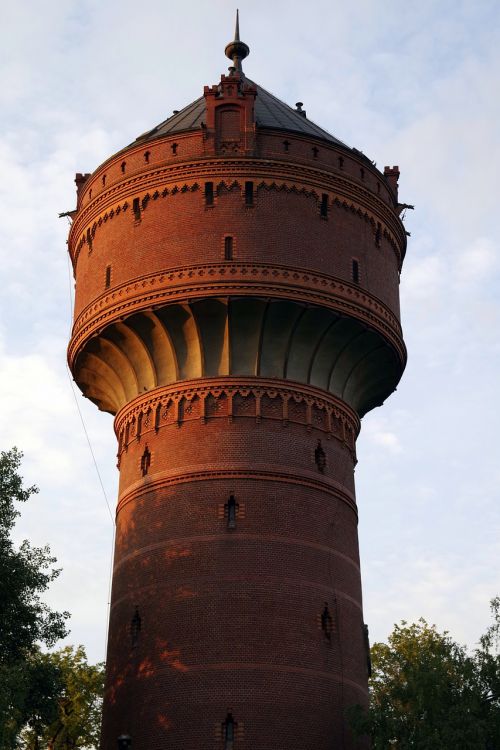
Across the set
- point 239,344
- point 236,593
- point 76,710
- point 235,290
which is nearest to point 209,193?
Result: point 235,290

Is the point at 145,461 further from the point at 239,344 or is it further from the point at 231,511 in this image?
the point at 239,344

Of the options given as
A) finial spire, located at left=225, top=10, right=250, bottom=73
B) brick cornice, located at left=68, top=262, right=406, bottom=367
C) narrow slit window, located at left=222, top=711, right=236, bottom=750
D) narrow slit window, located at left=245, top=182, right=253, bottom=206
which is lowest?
narrow slit window, located at left=222, top=711, right=236, bottom=750

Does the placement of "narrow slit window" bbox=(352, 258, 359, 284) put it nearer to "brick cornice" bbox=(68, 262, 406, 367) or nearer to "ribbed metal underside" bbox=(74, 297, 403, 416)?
"brick cornice" bbox=(68, 262, 406, 367)

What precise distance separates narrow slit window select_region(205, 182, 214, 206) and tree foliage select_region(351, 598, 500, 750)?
36.8 feet

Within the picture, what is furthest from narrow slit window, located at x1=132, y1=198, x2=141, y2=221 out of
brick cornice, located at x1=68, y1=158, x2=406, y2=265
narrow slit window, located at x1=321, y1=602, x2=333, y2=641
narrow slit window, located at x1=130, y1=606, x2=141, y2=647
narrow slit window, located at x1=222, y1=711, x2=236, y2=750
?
narrow slit window, located at x1=222, y1=711, x2=236, y2=750

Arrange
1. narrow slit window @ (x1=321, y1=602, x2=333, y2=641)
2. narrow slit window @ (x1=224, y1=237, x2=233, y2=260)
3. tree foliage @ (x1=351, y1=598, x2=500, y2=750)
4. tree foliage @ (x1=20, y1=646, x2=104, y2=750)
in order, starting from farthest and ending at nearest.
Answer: tree foliage @ (x1=20, y1=646, x2=104, y2=750) → narrow slit window @ (x1=224, y1=237, x2=233, y2=260) → narrow slit window @ (x1=321, y1=602, x2=333, y2=641) → tree foliage @ (x1=351, y1=598, x2=500, y2=750)

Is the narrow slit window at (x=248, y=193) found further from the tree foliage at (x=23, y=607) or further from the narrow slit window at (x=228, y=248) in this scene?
the tree foliage at (x=23, y=607)

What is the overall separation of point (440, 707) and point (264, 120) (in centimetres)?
1482

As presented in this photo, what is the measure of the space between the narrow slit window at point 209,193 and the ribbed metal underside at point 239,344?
8.96 feet

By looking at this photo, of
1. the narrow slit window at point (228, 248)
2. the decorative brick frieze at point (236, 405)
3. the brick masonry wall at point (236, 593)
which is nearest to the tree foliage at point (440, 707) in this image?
the brick masonry wall at point (236, 593)

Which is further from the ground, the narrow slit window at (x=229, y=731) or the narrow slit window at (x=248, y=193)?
the narrow slit window at (x=248, y=193)

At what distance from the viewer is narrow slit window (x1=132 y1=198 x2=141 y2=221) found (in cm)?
2839

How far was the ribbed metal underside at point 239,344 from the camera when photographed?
26.4 m

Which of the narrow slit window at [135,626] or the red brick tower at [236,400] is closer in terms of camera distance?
the red brick tower at [236,400]
